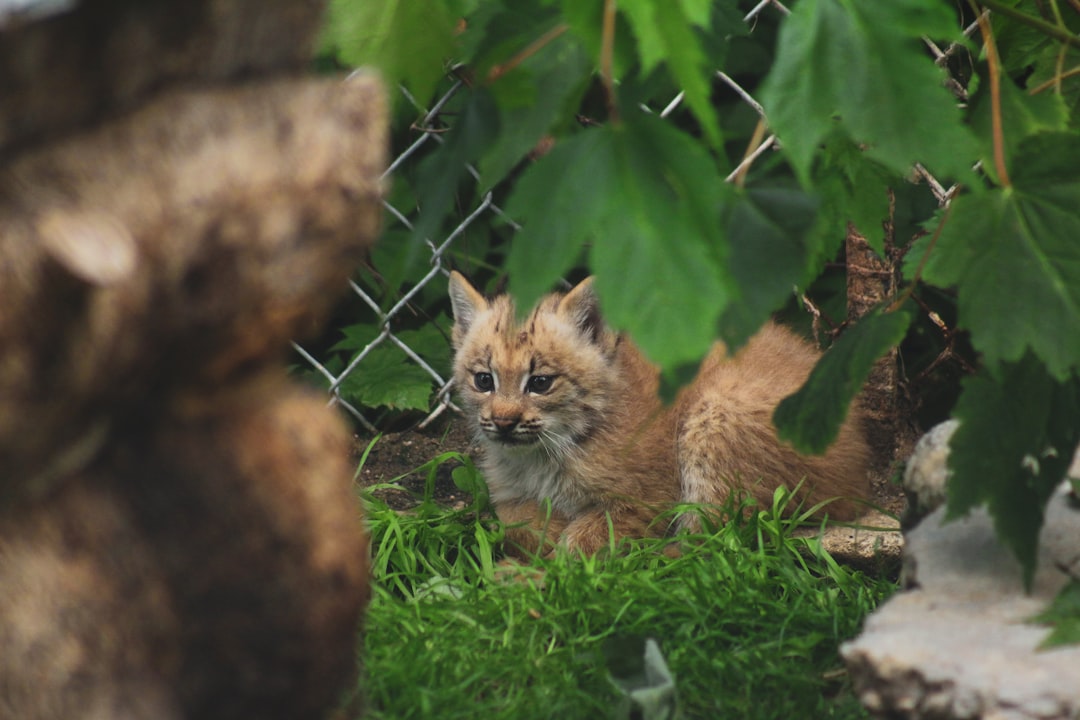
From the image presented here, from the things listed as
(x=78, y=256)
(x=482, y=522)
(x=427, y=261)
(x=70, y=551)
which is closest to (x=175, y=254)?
(x=78, y=256)

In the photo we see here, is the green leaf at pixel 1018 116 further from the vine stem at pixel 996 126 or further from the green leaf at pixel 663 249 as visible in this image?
the green leaf at pixel 663 249

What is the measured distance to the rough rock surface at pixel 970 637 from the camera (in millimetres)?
1686

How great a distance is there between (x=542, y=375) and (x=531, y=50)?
2344 mm

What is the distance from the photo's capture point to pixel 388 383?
4.14 metres

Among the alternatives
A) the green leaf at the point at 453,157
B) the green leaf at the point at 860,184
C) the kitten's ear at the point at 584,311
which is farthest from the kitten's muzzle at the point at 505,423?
the green leaf at the point at 453,157

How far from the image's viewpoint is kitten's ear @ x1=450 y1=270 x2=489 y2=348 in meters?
4.01

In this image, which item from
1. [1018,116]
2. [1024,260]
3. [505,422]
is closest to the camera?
[1024,260]

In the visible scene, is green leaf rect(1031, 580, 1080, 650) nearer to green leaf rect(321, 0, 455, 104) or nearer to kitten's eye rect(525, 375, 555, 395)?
green leaf rect(321, 0, 455, 104)

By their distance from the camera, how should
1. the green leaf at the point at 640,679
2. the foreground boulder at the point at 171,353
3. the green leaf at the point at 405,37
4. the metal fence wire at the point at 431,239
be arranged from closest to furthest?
1. the foreground boulder at the point at 171,353
2. the green leaf at the point at 405,37
3. the green leaf at the point at 640,679
4. the metal fence wire at the point at 431,239

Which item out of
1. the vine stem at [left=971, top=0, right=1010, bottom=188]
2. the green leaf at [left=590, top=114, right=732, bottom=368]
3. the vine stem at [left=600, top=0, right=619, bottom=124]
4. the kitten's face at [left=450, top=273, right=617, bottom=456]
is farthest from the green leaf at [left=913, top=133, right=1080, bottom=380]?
the kitten's face at [left=450, top=273, right=617, bottom=456]

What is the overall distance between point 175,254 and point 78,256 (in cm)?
10

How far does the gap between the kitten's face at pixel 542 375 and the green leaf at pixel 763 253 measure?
7.07 ft

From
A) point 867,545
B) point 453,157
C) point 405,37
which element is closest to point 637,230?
point 453,157

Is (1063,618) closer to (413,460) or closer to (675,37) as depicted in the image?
(675,37)
